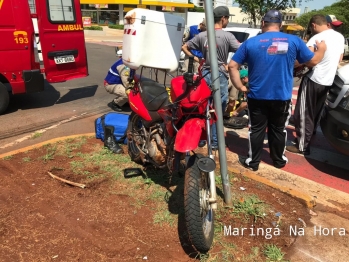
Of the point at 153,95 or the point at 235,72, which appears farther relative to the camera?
the point at 235,72

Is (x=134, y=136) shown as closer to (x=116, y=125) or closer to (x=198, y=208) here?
(x=116, y=125)

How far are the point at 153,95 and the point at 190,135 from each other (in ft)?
3.36

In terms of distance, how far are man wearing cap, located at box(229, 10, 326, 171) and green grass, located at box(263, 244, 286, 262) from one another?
1532 millimetres

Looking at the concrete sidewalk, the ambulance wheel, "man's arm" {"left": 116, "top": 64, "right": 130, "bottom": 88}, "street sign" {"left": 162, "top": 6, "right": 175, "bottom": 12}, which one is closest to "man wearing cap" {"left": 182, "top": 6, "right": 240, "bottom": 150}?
the concrete sidewalk

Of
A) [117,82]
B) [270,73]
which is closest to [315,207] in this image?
[270,73]

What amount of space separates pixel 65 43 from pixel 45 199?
407cm

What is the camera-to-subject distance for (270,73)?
3.70 meters

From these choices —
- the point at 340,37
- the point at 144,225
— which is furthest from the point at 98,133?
the point at 340,37

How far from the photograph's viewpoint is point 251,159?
4199 mm

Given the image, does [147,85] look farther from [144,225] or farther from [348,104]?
[348,104]

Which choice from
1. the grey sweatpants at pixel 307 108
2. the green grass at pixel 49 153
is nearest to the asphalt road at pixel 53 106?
the green grass at pixel 49 153

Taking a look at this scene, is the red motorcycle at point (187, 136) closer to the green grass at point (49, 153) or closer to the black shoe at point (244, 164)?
the green grass at point (49, 153)

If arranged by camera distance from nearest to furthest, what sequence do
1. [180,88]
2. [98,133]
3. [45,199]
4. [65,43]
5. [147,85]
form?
[180,88] → [45,199] → [147,85] → [98,133] → [65,43]

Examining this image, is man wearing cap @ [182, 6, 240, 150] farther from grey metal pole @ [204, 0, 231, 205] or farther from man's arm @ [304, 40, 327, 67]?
grey metal pole @ [204, 0, 231, 205]
